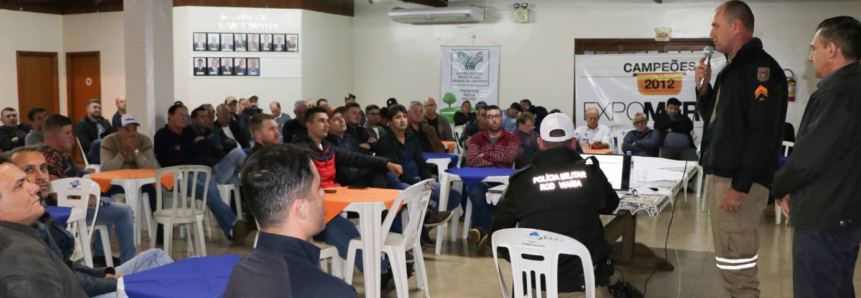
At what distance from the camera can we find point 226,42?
39.7 feet

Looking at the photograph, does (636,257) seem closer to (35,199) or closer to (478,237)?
(478,237)

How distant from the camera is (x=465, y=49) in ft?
42.4

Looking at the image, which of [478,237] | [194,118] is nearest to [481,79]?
[194,118]

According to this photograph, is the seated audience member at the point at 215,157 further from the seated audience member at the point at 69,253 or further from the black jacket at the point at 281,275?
the black jacket at the point at 281,275

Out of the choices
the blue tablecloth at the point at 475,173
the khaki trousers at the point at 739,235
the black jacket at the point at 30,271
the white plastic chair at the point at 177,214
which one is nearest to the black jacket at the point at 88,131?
the white plastic chair at the point at 177,214

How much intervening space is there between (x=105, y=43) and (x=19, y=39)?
1.28 meters

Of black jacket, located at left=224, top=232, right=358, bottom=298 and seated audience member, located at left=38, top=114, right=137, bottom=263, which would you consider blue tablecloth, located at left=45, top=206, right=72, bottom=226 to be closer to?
seated audience member, located at left=38, top=114, right=137, bottom=263

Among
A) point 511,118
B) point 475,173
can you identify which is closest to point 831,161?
point 475,173

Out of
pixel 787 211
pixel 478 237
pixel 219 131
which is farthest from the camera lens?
pixel 219 131

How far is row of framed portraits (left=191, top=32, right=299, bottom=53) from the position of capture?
12.1 metres

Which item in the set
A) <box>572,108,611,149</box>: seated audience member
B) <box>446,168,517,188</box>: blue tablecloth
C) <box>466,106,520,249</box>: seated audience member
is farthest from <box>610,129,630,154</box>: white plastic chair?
<box>446,168,517,188</box>: blue tablecloth

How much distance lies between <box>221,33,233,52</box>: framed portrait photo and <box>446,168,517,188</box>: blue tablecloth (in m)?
6.96

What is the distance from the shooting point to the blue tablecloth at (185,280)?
8.35ft

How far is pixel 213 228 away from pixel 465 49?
6.80 m
